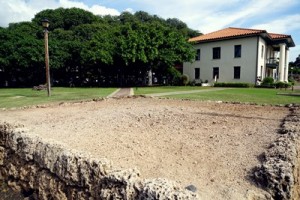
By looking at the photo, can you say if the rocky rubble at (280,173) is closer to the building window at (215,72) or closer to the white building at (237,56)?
the white building at (237,56)

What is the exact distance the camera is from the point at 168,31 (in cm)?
2494

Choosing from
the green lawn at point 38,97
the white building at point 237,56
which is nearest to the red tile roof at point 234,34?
the white building at point 237,56

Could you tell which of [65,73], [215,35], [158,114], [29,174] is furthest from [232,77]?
[29,174]

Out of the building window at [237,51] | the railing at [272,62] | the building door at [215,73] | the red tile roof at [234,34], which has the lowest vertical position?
the building door at [215,73]

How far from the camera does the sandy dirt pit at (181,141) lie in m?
2.93

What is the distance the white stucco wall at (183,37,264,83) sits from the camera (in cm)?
2539

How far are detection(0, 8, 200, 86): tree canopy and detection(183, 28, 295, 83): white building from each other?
372 cm

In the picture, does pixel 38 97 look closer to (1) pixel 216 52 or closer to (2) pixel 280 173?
(2) pixel 280 173

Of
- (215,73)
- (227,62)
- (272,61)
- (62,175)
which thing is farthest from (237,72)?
(62,175)

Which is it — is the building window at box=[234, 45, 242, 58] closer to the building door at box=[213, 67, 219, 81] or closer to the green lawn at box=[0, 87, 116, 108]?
the building door at box=[213, 67, 219, 81]

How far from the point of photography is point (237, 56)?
87.1 feet

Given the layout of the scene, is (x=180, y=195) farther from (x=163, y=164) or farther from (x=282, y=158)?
(x=282, y=158)

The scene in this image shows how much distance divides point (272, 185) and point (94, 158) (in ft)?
6.82

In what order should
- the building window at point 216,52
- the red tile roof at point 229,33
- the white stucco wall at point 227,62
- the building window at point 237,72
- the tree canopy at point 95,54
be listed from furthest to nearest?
the building window at point 216,52 < the building window at point 237,72 < the white stucco wall at point 227,62 < the red tile roof at point 229,33 < the tree canopy at point 95,54
